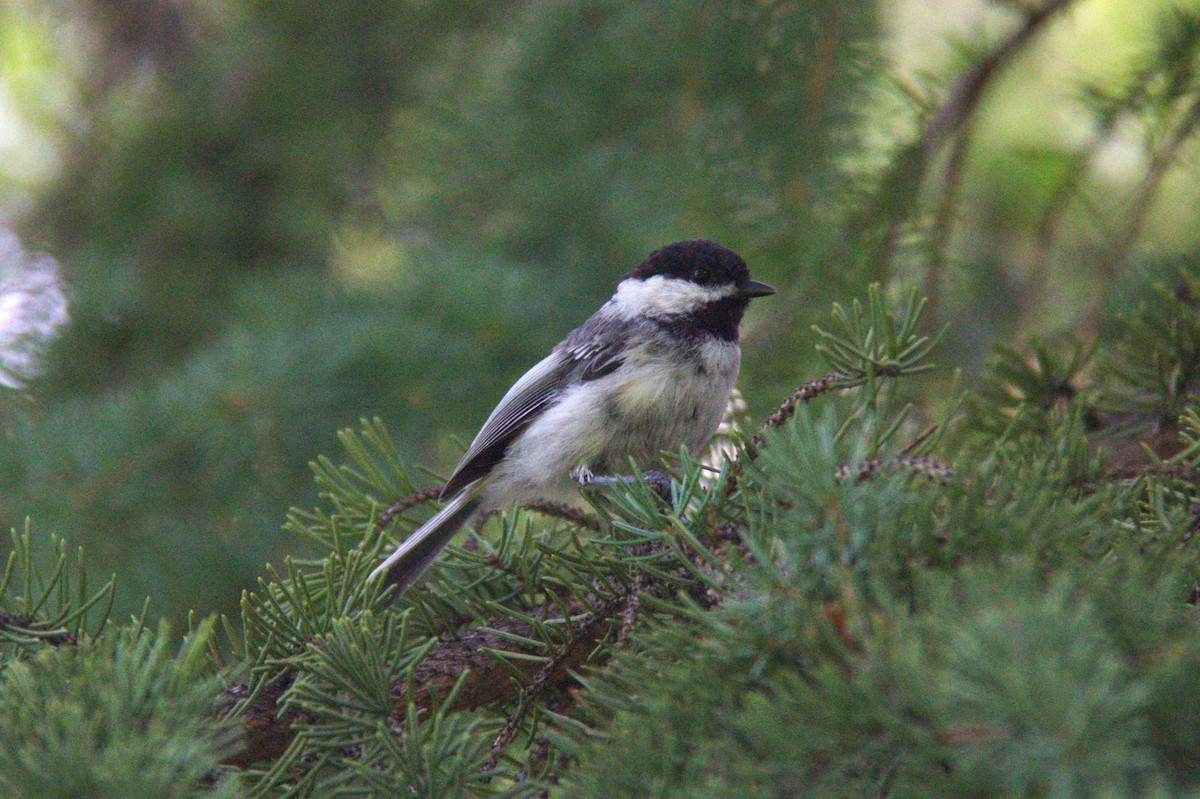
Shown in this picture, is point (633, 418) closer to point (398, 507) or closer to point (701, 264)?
point (701, 264)

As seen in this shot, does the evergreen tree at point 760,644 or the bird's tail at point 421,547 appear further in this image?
the bird's tail at point 421,547

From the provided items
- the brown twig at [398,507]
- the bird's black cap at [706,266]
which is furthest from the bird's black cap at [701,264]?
the brown twig at [398,507]

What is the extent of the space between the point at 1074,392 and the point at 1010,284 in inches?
46.5

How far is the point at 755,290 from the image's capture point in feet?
6.49

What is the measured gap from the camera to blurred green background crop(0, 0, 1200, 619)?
6.57ft

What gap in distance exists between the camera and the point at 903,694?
645 mm

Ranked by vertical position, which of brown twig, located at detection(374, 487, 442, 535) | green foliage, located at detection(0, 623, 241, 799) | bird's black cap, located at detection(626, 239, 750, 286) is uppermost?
green foliage, located at detection(0, 623, 241, 799)

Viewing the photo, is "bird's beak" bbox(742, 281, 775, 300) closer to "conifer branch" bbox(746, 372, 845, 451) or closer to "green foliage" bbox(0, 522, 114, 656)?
"conifer branch" bbox(746, 372, 845, 451)

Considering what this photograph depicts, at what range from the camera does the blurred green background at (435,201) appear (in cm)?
200

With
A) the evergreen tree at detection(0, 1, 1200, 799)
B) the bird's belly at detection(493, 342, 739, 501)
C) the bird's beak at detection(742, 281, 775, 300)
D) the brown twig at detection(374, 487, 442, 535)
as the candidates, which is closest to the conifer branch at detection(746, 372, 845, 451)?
the evergreen tree at detection(0, 1, 1200, 799)

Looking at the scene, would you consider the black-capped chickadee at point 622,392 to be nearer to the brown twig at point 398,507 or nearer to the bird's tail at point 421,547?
the bird's tail at point 421,547

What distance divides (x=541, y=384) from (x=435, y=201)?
0.89 m

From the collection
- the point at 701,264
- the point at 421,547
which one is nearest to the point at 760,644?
the point at 421,547

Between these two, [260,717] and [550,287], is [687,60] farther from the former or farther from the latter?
[260,717]
